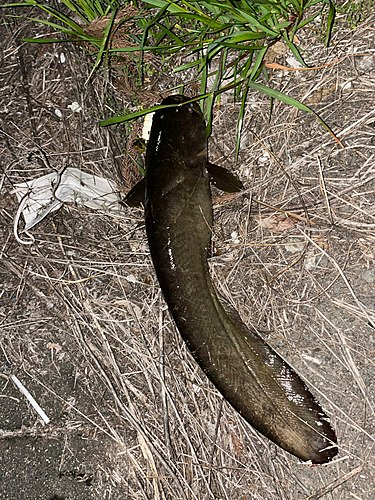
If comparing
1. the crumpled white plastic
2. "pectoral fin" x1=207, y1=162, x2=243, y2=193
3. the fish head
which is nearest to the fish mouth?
the fish head

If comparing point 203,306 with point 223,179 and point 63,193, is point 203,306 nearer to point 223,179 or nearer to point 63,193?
point 223,179

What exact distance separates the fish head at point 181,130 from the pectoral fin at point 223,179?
120 millimetres

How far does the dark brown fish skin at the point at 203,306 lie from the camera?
2.42 meters

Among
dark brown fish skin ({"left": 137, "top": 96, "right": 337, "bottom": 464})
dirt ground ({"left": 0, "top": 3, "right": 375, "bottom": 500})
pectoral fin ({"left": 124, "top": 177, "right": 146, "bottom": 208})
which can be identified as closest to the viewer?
dark brown fish skin ({"left": 137, "top": 96, "right": 337, "bottom": 464})

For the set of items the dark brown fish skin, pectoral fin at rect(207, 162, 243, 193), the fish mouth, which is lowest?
the dark brown fish skin

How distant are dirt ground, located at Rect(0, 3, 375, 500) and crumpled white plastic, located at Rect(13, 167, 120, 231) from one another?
70 mm

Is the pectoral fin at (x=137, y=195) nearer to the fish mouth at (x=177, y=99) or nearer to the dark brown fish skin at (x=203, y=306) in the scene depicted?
the dark brown fish skin at (x=203, y=306)

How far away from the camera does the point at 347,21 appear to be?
241 centimetres

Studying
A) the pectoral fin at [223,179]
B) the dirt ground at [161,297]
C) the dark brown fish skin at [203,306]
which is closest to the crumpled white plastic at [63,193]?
the dirt ground at [161,297]

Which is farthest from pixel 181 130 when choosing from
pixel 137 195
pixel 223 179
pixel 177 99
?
pixel 137 195

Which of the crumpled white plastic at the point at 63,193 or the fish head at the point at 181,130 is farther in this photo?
the crumpled white plastic at the point at 63,193

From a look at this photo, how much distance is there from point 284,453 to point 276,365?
617mm

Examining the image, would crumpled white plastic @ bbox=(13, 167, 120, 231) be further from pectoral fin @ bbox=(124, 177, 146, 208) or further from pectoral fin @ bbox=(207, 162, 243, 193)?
pectoral fin @ bbox=(207, 162, 243, 193)

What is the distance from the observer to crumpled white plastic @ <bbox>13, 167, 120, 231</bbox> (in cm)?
292
